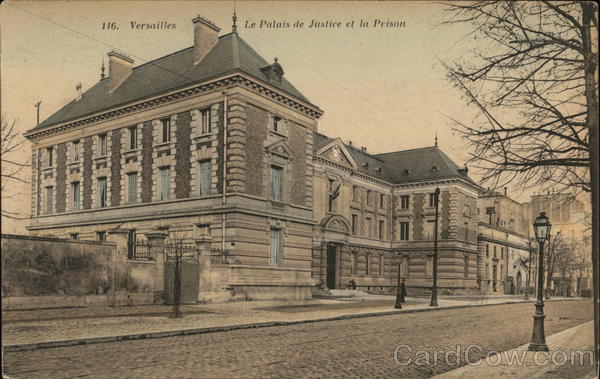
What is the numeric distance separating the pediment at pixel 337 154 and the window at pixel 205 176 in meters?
14.1

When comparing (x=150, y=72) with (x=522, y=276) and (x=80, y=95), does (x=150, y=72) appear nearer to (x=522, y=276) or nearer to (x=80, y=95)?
(x=80, y=95)

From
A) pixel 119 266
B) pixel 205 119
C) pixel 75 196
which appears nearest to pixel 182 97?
pixel 205 119

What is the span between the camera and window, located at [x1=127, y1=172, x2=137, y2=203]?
96.3 ft

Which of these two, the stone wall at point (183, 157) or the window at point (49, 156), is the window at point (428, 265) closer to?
the stone wall at point (183, 157)

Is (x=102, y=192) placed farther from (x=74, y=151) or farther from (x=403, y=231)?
(x=403, y=231)

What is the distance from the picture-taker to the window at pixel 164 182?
2778cm

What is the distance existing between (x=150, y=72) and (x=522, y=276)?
39159 millimetres

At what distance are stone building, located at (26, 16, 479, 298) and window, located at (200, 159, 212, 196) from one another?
6 cm

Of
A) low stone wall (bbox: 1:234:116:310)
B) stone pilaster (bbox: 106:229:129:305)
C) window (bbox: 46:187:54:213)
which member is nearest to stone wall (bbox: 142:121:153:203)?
window (bbox: 46:187:54:213)

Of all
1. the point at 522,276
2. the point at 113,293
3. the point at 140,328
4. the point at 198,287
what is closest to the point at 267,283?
the point at 198,287

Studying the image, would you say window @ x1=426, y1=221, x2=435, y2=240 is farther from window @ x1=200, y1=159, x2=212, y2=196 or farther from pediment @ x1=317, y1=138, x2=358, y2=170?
window @ x1=200, y1=159, x2=212, y2=196

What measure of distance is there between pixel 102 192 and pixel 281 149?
37.2ft

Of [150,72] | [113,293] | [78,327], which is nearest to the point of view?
[78,327]

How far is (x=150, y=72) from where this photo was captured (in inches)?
1217
